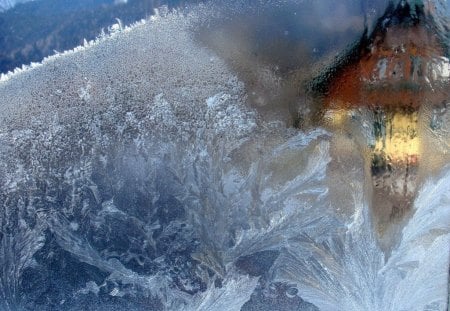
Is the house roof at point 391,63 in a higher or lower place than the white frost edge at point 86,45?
lower

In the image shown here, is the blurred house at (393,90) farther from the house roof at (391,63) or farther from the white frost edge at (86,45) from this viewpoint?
the white frost edge at (86,45)

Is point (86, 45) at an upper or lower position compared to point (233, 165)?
A: upper

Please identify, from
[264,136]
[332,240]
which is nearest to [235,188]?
[264,136]

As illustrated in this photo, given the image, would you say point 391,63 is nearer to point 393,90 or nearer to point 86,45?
point 393,90

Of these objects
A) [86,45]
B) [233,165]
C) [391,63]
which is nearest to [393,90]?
[391,63]

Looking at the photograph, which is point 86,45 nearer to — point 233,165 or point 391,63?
point 233,165

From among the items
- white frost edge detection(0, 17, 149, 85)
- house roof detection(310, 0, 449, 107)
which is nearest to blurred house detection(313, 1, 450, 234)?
house roof detection(310, 0, 449, 107)

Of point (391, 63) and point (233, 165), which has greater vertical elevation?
point (391, 63)

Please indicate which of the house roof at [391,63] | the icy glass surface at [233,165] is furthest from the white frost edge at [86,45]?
the house roof at [391,63]

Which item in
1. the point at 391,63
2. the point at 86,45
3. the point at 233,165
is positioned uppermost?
the point at 86,45
